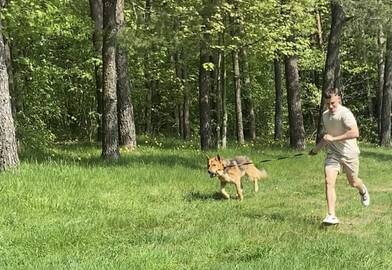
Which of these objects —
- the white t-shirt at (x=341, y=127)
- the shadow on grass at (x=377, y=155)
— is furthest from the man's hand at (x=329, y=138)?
the shadow on grass at (x=377, y=155)

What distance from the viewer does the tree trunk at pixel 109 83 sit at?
14.9 metres

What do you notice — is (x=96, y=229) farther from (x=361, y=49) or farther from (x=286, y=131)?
(x=286, y=131)

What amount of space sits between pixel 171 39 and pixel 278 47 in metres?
4.86

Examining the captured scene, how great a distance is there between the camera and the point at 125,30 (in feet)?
51.6

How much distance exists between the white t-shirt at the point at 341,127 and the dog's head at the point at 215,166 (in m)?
2.44

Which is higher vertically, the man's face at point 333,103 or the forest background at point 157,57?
the forest background at point 157,57

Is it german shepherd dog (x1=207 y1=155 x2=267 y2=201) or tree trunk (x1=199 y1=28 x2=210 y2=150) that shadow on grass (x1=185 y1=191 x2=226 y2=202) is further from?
tree trunk (x1=199 y1=28 x2=210 y2=150)

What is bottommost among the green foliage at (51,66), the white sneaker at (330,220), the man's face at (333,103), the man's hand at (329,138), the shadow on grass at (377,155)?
the shadow on grass at (377,155)

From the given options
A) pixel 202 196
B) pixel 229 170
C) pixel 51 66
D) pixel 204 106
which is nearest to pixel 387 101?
pixel 204 106

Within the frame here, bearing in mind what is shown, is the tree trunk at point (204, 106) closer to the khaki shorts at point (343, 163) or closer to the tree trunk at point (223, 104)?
the tree trunk at point (223, 104)

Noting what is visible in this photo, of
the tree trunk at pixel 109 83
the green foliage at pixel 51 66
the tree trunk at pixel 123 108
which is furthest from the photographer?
the tree trunk at pixel 123 108

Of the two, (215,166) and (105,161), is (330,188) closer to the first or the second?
(215,166)

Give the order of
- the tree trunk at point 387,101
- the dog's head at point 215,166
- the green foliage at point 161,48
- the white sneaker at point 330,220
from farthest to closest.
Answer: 1. the tree trunk at point 387,101
2. the green foliage at point 161,48
3. the dog's head at point 215,166
4. the white sneaker at point 330,220

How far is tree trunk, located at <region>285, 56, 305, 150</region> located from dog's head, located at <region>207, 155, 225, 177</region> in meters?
12.0
